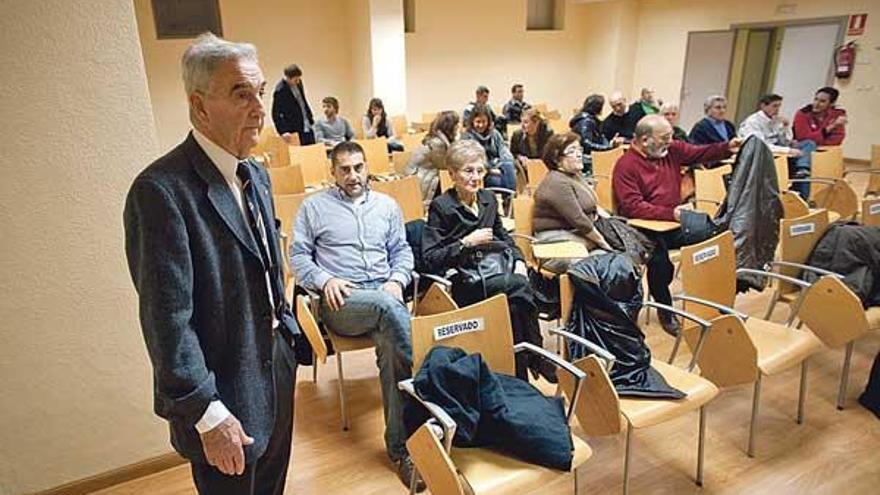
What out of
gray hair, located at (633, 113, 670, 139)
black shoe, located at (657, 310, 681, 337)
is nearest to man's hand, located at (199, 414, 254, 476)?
black shoe, located at (657, 310, 681, 337)

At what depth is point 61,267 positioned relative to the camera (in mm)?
1858

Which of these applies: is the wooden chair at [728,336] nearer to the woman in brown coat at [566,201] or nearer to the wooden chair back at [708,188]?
the woman in brown coat at [566,201]

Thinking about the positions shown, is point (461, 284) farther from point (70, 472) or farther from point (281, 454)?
point (70, 472)

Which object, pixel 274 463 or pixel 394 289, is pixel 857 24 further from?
pixel 274 463

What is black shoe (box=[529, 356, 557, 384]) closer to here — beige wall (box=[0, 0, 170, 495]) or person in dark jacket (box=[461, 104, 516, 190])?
beige wall (box=[0, 0, 170, 495])

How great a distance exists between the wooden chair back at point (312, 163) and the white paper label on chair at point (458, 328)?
3164 mm

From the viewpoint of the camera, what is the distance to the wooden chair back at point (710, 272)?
7.77 feet

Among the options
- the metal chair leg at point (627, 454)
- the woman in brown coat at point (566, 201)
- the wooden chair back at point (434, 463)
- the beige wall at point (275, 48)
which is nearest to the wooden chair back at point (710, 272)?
the woman in brown coat at point (566, 201)

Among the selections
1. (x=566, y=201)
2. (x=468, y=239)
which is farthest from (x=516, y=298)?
(x=566, y=201)

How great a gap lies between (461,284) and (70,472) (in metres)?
1.70

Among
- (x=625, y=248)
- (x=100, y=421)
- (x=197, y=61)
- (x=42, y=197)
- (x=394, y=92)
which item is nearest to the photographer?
(x=197, y=61)

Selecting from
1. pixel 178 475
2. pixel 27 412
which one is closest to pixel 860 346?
pixel 178 475

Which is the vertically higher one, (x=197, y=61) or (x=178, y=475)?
(x=197, y=61)

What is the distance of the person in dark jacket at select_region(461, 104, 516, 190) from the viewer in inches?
196
